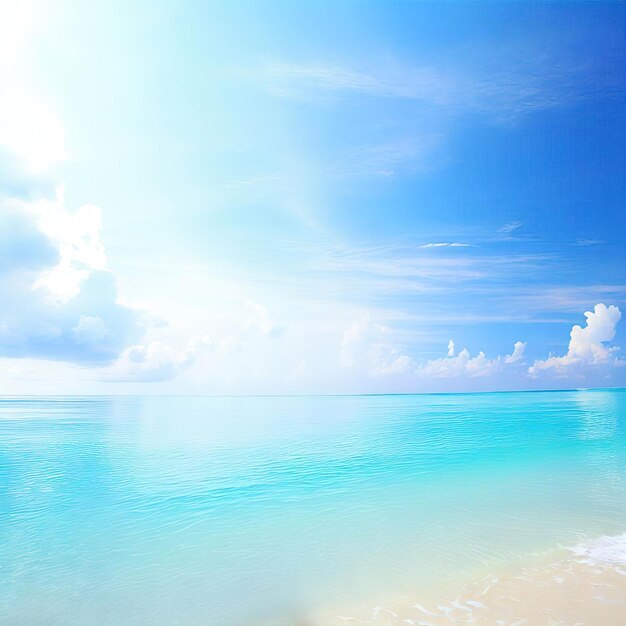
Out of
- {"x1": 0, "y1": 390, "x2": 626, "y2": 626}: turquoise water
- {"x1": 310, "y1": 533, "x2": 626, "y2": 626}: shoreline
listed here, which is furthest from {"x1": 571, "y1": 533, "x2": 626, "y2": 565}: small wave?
{"x1": 0, "y1": 390, "x2": 626, "y2": 626}: turquoise water

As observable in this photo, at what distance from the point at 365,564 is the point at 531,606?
10.5 ft

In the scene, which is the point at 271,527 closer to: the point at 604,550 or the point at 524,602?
the point at 524,602

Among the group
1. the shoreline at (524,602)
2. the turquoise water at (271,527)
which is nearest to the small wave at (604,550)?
the shoreline at (524,602)

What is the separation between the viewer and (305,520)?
11.9 metres

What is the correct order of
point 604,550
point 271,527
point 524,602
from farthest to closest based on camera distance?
point 271,527, point 604,550, point 524,602

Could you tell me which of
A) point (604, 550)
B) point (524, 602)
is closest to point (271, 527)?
point (524, 602)

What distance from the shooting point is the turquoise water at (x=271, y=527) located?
7.80 meters

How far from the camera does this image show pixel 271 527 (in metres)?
11.4

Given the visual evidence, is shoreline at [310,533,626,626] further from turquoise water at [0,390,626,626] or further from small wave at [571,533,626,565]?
turquoise water at [0,390,626,626]

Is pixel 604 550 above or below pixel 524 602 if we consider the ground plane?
below

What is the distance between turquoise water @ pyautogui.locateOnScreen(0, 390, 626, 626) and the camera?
25.6 ft

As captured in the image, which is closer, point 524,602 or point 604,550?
point 524,602

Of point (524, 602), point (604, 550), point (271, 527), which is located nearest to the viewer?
point (524, 602)

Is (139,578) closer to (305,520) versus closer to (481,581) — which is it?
(305,520)
